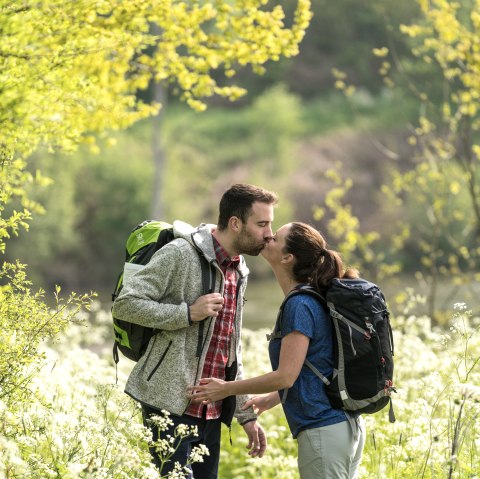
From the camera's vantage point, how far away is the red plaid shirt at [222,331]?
4.57m

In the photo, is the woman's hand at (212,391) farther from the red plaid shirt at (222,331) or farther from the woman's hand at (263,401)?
the woman's hand at (263,401)

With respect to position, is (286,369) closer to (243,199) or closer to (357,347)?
(357,347)

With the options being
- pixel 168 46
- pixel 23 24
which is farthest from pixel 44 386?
pixel 168 46

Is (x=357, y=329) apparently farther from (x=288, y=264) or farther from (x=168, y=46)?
(x=168, y=46)

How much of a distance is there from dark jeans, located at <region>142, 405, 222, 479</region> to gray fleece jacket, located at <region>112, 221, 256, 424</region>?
0.12 meters

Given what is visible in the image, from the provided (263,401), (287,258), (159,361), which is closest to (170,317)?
(159,361)

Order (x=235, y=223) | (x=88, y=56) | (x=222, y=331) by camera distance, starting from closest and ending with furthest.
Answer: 1. (x=235, y=223)
2. (x=222, y=331)
3. (x=88, y=56)

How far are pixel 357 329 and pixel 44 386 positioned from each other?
6.42 feet

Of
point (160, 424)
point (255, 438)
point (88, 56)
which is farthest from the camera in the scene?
point (88, 56)

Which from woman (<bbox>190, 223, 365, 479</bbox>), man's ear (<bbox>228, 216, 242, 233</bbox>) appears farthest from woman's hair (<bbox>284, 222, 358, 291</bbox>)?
man's ear (<bbox>228, 216, 242, 233</bbox>)

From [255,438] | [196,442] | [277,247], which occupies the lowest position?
[255,438]

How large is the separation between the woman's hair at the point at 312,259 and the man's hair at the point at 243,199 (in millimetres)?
212

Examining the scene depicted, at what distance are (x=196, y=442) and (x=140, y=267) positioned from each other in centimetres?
96

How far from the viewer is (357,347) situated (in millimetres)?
4164
